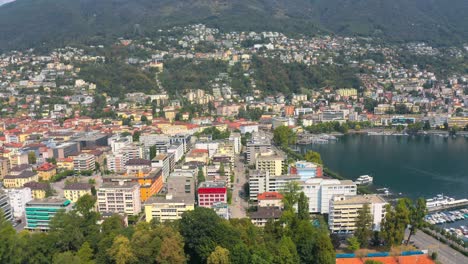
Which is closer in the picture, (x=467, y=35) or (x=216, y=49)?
(x=216, y=49)

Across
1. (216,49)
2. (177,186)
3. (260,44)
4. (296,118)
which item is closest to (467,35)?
(260,44)

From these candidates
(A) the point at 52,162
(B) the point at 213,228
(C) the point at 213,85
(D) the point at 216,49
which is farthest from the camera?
(D) the point at 216,49

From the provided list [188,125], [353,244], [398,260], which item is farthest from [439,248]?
[188,125]

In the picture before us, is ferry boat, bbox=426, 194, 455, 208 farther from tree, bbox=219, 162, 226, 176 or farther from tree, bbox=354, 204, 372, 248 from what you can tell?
tree, bbox=219, 162, 226, 176

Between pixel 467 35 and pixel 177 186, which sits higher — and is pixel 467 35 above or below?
above

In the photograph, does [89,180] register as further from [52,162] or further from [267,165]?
[267,165]

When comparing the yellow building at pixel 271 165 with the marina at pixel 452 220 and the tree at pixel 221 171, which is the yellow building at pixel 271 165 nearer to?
the tree at pixel 221 171
